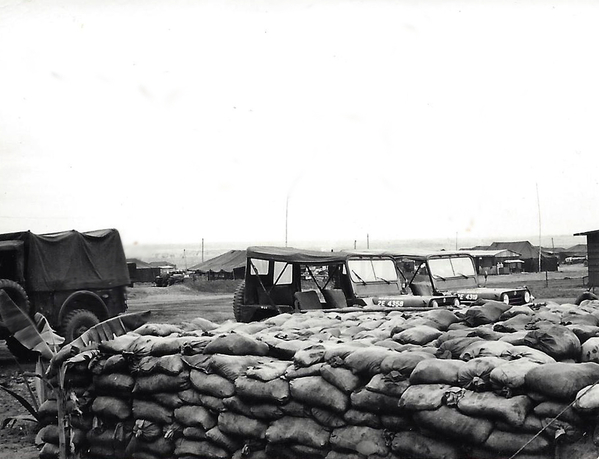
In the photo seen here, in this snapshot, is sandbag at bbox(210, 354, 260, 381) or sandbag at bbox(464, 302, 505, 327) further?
sandbag at bbox(464, 302, 505, 327)

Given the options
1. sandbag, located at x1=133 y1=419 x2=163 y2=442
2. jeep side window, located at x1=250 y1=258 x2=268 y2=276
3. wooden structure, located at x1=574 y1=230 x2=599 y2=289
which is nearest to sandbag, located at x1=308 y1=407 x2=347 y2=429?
sandbag, located at x1=133 y1=419 x2=163 y2=442

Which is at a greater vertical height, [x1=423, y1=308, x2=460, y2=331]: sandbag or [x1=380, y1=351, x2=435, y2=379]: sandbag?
[x1=423, y1=308, x2=460, y2=331]: sandbag

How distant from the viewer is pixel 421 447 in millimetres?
3756

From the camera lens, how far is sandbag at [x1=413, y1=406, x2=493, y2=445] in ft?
11.5

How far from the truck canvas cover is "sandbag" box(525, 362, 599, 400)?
8164 millimetres

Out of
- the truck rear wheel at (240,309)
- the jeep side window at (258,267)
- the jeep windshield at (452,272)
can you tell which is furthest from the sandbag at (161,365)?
the jeep windshield at (452,272)

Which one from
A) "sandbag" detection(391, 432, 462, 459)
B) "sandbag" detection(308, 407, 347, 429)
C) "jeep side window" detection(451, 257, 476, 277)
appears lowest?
"sandbag" detection(391, 432, 462, 459)

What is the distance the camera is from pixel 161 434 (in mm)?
4957

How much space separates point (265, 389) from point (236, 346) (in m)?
0.59

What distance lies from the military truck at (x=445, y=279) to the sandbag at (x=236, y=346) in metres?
5.36

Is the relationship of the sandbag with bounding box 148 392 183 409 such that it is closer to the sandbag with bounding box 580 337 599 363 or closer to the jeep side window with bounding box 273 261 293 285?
the sandbag with bounding box 580 337 599 363

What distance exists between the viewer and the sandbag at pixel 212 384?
4.63 meters

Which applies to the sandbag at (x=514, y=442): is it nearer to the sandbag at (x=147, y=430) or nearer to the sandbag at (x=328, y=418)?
the sandbag at (x=328, y=418)

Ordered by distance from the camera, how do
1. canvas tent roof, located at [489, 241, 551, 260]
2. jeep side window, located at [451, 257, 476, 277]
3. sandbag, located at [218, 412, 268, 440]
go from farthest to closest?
canvas tent roof, located at [489, 241, 551, 260]
jeep side window, located at [451, 257, 476, 277]
sandbag, located at [218, 412, 268, 440]
